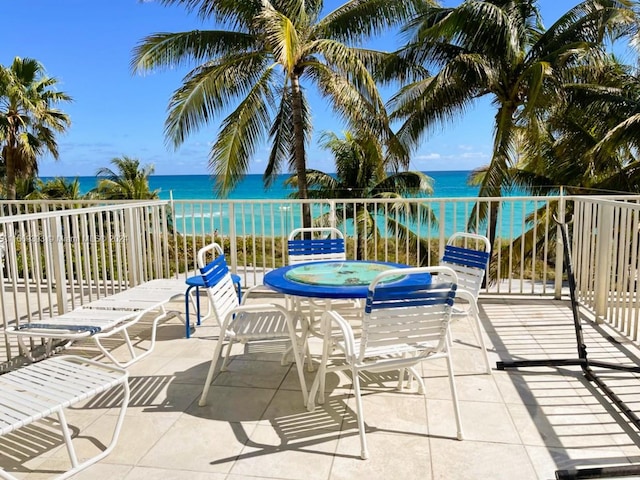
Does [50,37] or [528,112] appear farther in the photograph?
[50,37]

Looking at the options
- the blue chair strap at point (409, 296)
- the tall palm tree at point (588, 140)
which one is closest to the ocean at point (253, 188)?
the tall palm tree at point (588, 140)

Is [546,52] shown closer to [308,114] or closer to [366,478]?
[308,114]

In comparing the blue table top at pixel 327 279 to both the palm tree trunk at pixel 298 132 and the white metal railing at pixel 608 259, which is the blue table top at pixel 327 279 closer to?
the white metal railing at pixel 608 259

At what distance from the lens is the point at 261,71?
9.85 meters

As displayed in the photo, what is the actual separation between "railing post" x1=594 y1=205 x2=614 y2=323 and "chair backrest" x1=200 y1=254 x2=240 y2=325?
123 inches

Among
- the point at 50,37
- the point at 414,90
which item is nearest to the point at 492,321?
the point at 414,90

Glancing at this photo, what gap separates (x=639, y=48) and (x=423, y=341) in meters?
11.1

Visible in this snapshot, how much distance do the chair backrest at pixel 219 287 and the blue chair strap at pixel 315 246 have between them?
0.88 meters

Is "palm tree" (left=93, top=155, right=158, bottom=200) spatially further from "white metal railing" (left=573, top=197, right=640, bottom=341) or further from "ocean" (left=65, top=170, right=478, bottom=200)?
"white metal railing" (left=573, top=197, right=640, bottom=341)

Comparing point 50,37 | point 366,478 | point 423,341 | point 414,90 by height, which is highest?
point 50,37

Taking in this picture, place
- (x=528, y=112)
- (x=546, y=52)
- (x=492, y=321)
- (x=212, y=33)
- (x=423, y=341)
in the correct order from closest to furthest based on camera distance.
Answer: (x=423, y=341)
(x=492, y=321)
(x=212, y=33)
(x=528, y=112)
(x=546, y=52)

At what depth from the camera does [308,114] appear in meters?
10.6

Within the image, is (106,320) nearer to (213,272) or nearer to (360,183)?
(213,272)

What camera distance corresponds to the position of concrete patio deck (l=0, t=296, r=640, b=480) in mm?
2104
